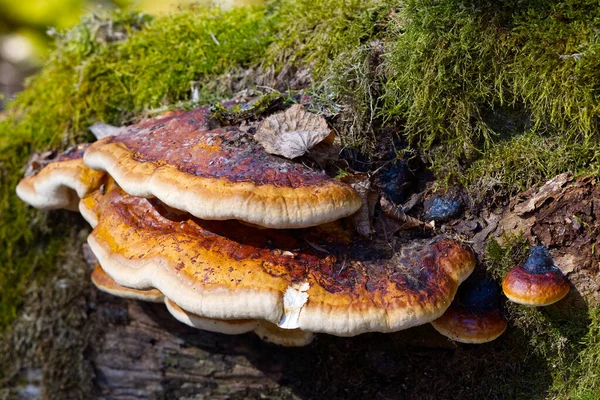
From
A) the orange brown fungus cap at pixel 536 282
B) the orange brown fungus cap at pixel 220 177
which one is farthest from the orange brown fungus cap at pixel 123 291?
the orange brown fungus cap at pixel 536 282

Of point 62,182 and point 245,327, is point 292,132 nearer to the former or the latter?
point 245,327

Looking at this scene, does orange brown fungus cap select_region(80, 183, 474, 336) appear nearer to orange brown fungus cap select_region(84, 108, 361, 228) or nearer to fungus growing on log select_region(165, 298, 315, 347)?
orange brown fungus cap select_region(84, 108, 361, 228)

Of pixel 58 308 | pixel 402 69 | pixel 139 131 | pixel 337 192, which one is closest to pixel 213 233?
pixel 337 192

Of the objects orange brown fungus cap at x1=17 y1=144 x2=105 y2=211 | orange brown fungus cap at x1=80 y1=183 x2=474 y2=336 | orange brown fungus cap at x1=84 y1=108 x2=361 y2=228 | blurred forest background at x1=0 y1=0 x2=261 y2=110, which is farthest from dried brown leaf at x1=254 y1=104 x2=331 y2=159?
blurred forest background at x1=0 y1=0 x2=261 y2=110

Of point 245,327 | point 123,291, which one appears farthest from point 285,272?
point 123,291

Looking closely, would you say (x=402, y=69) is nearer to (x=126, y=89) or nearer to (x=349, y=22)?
(x=349, y=22)

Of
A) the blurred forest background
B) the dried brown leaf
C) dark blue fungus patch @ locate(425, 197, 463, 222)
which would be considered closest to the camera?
the dried brown leaf

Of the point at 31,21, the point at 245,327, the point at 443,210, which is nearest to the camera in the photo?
the point at 443,210
